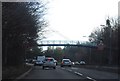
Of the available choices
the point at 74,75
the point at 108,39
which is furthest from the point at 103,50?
the point at 74,75

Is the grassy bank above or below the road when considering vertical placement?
above

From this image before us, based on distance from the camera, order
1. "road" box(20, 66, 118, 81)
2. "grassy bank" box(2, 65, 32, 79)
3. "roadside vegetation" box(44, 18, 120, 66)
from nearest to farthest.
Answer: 1. "grassy bank" box(2, 65, 32, 79)
2. "road" box(20, 66, 118, 81)
3. "roadside vegetation" box(44, 18, 120, 66)

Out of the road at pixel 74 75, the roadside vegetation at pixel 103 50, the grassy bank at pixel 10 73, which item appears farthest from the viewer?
the roadside vegetation at pixel 103 50

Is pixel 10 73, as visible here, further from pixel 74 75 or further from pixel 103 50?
pixel 103 50

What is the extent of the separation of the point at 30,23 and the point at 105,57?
8364 cm

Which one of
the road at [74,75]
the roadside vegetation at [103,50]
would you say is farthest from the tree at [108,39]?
the road at [74,75]

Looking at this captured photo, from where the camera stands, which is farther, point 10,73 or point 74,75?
point 74,75

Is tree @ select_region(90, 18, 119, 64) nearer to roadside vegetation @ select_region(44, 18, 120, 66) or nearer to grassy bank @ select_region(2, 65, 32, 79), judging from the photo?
roadside vegetation @ select_region(44, 18, 120, 66)

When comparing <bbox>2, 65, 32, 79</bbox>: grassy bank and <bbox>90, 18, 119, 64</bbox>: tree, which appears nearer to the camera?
<bbox>2, 65, 32, 79</bbox>: grassy bank

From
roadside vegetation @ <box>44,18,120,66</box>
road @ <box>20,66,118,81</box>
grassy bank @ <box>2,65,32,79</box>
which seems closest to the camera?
grassy bank @ <box>2,65,32,79</box>

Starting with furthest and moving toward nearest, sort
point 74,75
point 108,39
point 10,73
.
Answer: point 108,39 → point 74,75 → point 10,73

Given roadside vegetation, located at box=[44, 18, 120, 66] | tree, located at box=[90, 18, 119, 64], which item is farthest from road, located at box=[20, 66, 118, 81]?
tree, located at box=[90, 18, 119, 64]

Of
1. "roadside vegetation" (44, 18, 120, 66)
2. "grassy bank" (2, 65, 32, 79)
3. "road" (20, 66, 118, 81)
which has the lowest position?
"road" (20, 66, 118, 81)

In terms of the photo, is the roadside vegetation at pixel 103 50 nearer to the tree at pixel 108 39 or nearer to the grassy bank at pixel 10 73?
the tree at pixel 108 39
